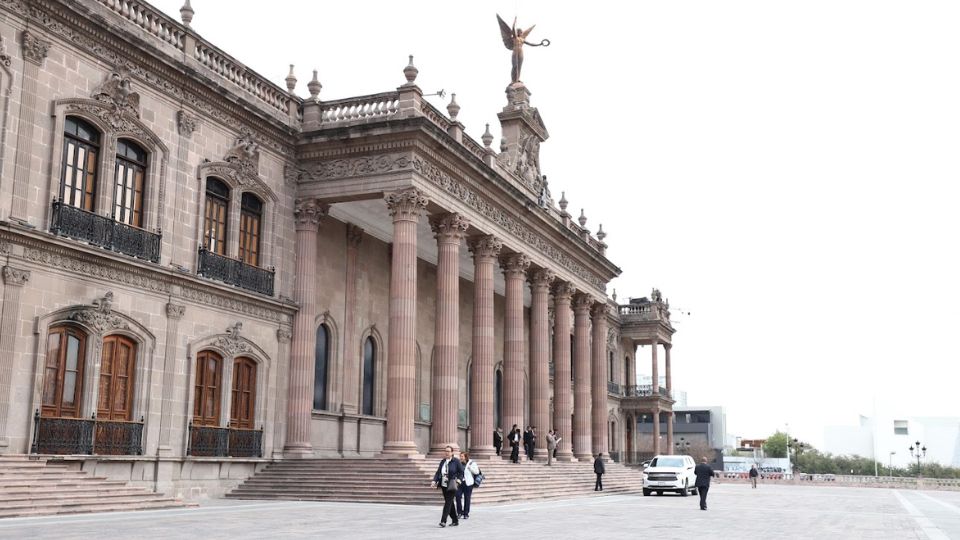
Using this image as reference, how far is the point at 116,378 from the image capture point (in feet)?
70.4

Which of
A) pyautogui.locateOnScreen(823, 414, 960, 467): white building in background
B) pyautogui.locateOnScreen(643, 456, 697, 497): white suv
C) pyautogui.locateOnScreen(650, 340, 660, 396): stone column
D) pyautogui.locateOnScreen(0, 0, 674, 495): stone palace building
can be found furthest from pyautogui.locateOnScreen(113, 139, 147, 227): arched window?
pyautogui.locateOnScreen(823, 414, 960, 467): white building in background

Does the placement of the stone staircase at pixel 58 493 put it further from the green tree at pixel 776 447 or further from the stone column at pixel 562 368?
the green tree at pixel 776 447

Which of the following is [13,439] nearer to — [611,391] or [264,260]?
[264,260]

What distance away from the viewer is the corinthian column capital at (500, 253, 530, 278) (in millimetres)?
34819

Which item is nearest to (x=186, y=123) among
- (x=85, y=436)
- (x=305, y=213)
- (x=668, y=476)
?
(x=305, y=213)

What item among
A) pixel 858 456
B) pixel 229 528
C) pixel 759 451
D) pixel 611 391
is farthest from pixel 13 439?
pixel 759 451

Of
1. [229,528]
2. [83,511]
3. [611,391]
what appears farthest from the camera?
[611,391]

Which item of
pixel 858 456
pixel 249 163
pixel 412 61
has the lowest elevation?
pixel 858 456

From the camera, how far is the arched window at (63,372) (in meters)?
19.7

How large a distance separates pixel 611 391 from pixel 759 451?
4106 inches

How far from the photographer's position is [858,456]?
125500 millimetres

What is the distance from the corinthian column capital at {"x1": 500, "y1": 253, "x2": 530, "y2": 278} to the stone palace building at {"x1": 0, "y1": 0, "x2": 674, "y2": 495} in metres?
0.09

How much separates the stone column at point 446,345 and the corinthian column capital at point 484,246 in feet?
9.64

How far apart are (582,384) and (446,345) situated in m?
15.0
